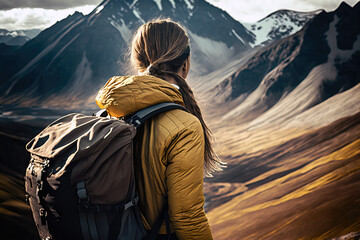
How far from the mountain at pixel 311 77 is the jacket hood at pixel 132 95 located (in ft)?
13.1

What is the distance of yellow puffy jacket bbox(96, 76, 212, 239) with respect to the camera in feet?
2.60

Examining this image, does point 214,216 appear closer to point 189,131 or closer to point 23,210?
point 23,210

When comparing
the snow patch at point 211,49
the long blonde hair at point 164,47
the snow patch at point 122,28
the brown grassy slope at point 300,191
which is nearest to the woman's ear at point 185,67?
the long blonde hair at point 164,47

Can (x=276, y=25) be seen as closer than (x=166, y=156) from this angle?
No

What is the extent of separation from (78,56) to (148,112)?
22.1m

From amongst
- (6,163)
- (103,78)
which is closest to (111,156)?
(6,163)

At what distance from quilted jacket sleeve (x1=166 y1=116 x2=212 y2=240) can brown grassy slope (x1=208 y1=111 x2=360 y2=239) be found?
118 centimetres

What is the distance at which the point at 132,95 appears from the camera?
0.79 m

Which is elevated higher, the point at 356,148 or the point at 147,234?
the point at 147,234

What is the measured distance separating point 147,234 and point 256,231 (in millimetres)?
1483

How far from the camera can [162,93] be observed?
2.69ft

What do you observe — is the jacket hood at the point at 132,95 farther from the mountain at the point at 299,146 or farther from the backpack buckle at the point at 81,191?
the mountain at the point at 299,146

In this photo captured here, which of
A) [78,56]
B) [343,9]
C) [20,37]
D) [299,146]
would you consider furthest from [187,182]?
[20,37]

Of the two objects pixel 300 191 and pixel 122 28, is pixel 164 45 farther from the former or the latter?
pixel 122 28
